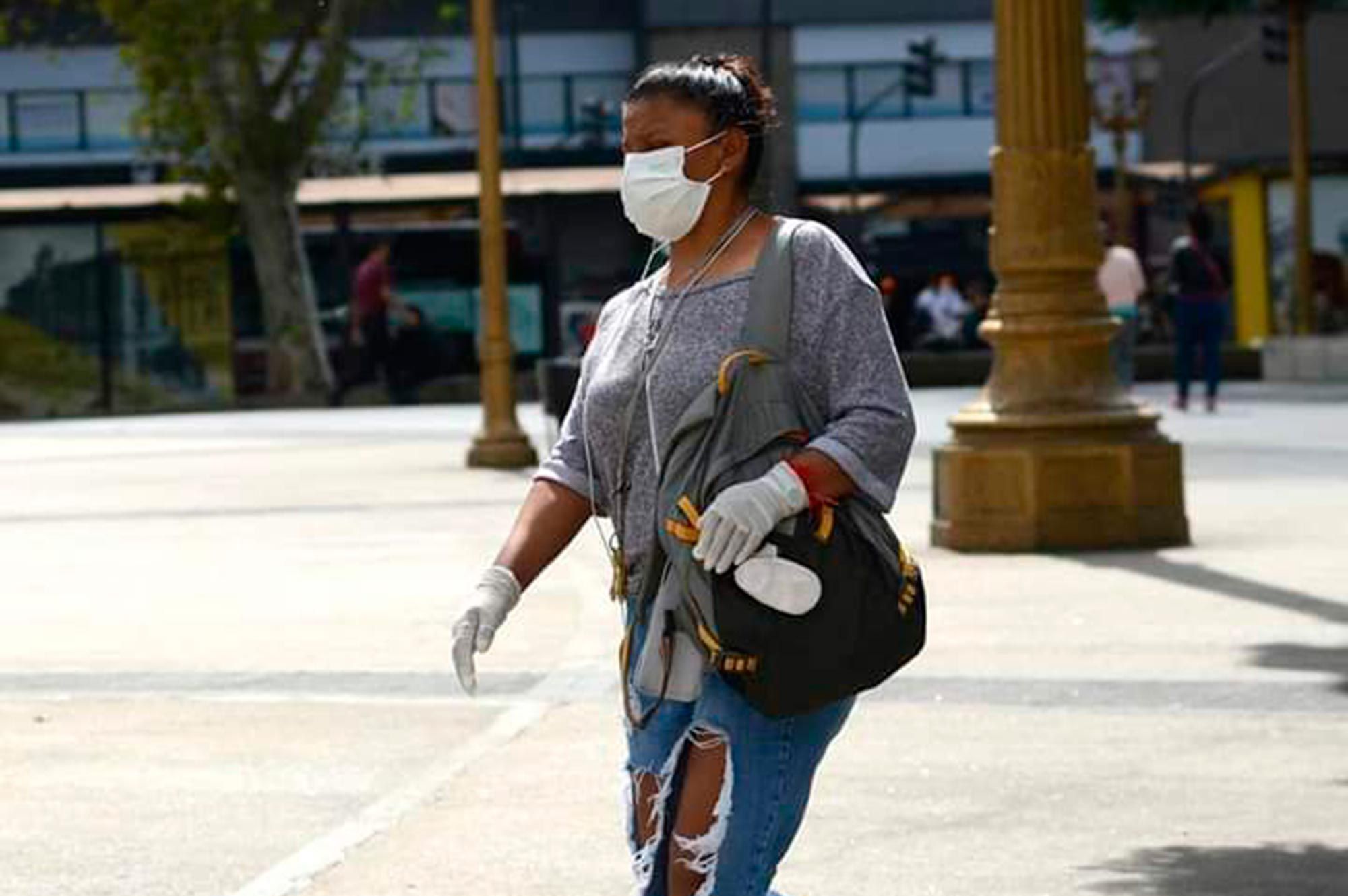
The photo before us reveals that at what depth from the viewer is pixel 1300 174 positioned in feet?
132

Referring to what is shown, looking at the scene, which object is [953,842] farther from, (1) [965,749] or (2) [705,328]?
(2) [705,328]

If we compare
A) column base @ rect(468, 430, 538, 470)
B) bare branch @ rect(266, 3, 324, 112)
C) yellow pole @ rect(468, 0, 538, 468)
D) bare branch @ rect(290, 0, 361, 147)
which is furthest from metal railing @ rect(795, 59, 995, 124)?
column base @ rect(468, 430, 538, 470)

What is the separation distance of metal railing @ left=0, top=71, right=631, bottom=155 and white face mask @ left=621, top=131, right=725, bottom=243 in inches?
2379

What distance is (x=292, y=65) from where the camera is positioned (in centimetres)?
4338

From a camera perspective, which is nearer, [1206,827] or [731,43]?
[1206,827]

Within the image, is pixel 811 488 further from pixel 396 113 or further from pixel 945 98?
pixel 945 98

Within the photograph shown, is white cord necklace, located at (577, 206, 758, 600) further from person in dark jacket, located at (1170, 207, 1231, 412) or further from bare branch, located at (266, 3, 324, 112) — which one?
bare branch, located at (266, 3, 324, 112)

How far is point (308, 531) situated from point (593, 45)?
169 ft

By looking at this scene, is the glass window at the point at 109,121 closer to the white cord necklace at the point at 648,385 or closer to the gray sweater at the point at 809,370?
the white cord necklace at the point at 648,385

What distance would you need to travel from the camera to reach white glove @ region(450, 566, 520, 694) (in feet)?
17.7

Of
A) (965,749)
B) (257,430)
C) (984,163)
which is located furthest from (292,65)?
(965,749)

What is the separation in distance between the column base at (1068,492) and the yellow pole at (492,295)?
8858 millimetres

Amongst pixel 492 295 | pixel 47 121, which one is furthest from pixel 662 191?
pixel 47 121

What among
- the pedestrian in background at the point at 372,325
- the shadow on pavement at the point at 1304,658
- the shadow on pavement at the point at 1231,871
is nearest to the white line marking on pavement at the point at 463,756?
the shadow on pavement at the point at 1231,871
